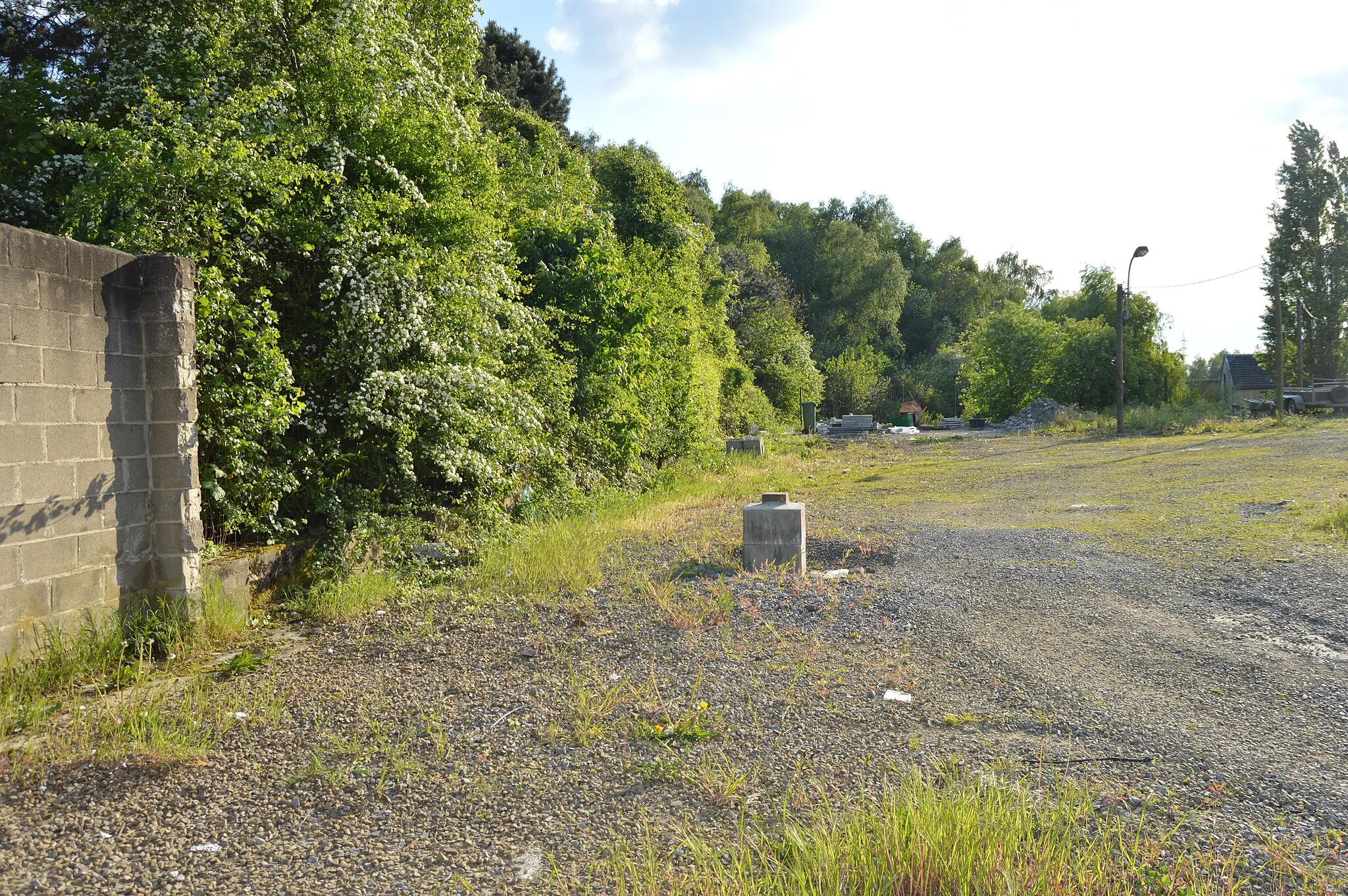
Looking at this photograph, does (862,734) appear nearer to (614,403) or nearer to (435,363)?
(435,363)

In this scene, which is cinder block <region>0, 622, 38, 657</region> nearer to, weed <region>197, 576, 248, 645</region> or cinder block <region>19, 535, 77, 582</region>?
cinder block <region>19, 535, 77, 582</region>

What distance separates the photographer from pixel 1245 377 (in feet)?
192

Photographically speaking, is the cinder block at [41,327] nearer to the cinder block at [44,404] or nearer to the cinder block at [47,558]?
the cinder block at [44,404]

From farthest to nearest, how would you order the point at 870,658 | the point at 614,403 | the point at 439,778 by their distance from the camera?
1. the point at 614,403
2. the point at 870,658
3. the point at 439,778

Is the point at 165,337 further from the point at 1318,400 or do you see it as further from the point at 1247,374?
the point at 1247,374

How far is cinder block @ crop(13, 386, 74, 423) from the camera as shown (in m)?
4.51

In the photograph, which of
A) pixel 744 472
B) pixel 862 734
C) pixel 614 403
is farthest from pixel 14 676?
pixel 744 472

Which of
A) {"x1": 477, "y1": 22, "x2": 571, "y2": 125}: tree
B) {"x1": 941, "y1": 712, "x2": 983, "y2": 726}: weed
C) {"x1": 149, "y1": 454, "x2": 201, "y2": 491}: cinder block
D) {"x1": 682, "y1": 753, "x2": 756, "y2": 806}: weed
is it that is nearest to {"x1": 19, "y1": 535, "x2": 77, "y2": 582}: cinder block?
{"x1": 149, "y1": 454, "x2": 201, "y2": 491}: cinder block

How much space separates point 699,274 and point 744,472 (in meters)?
6.87

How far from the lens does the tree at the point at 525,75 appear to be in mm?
25969

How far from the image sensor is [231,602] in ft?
18.5

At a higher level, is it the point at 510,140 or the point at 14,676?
the point at 510,140

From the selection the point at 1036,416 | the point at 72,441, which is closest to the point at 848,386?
the point at 1036,416

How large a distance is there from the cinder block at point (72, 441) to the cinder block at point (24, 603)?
0.72 m
